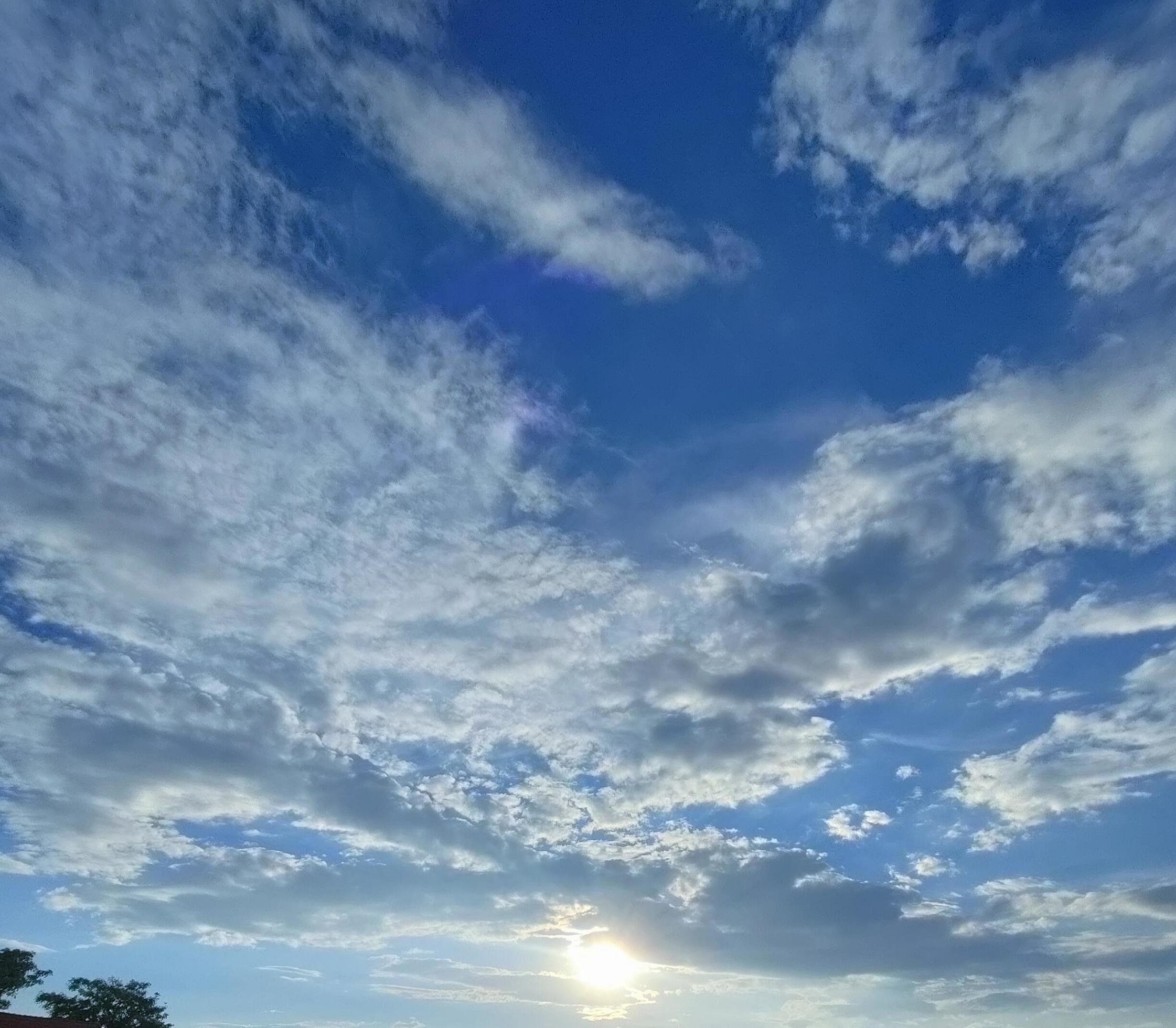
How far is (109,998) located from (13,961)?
16161mm

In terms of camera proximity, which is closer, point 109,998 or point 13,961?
point 13,961

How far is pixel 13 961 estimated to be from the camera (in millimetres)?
110562

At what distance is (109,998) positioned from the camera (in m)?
120
